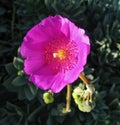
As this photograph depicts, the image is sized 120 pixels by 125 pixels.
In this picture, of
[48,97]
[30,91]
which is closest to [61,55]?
[48,97]

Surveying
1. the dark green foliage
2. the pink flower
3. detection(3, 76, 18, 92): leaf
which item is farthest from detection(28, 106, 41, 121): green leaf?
the pink flower

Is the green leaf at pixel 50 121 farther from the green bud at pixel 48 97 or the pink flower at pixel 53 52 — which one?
the pink flower at pixel 53 52

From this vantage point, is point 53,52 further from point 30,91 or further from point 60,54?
point 30,91

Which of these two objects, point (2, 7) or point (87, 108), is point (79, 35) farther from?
point (2, 7)

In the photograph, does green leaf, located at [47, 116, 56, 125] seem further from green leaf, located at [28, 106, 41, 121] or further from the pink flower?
the pink flower

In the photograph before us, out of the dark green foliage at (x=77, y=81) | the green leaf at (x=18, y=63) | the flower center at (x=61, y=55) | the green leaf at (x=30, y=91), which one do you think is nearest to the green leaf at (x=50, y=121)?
the dark green foliage at (x=77, y=81)

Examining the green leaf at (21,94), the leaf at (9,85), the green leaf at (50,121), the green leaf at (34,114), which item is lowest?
the green leaf at (50,121)

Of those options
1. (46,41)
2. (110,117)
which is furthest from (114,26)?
(46,41)
